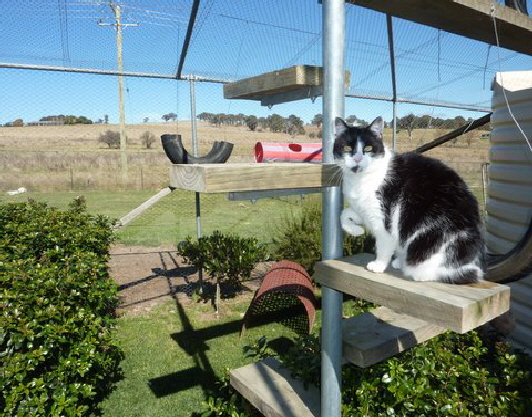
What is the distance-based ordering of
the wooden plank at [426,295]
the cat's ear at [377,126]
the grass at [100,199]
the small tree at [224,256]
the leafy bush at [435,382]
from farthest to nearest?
the grass at [100,199] → the small tree at [224,256] → the leafy bush at [435,382] → the cat's ear at [377,126] → the wooden plank at [426,295]

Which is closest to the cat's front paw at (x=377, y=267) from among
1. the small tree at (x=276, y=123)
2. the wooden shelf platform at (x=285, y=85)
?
the wooden shelf platform at (x=285, y=85)

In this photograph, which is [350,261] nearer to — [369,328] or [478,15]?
[369,328]

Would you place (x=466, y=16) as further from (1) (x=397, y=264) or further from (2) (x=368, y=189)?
(1) (x=397, y=264)

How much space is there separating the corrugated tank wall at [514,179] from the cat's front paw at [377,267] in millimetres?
→ 1817

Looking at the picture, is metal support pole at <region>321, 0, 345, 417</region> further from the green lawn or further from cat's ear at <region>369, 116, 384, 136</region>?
the green lawn

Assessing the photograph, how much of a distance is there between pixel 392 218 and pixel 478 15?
759 millimetres

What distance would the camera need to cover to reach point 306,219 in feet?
20.0

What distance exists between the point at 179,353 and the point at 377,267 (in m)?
3.37

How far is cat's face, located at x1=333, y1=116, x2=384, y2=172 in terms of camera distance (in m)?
1.43

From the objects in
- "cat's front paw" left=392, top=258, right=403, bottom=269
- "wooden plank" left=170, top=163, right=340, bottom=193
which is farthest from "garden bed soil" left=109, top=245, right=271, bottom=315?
"wooden plank" left=170, top=163, right=340, bottom=193

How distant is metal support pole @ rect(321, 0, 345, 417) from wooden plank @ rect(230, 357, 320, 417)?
613 millimetres

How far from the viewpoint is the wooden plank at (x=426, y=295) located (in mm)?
1049

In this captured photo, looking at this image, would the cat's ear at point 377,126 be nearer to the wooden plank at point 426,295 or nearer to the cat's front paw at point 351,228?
the cat's front paw at point 351,228

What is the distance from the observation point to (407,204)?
151 cm
